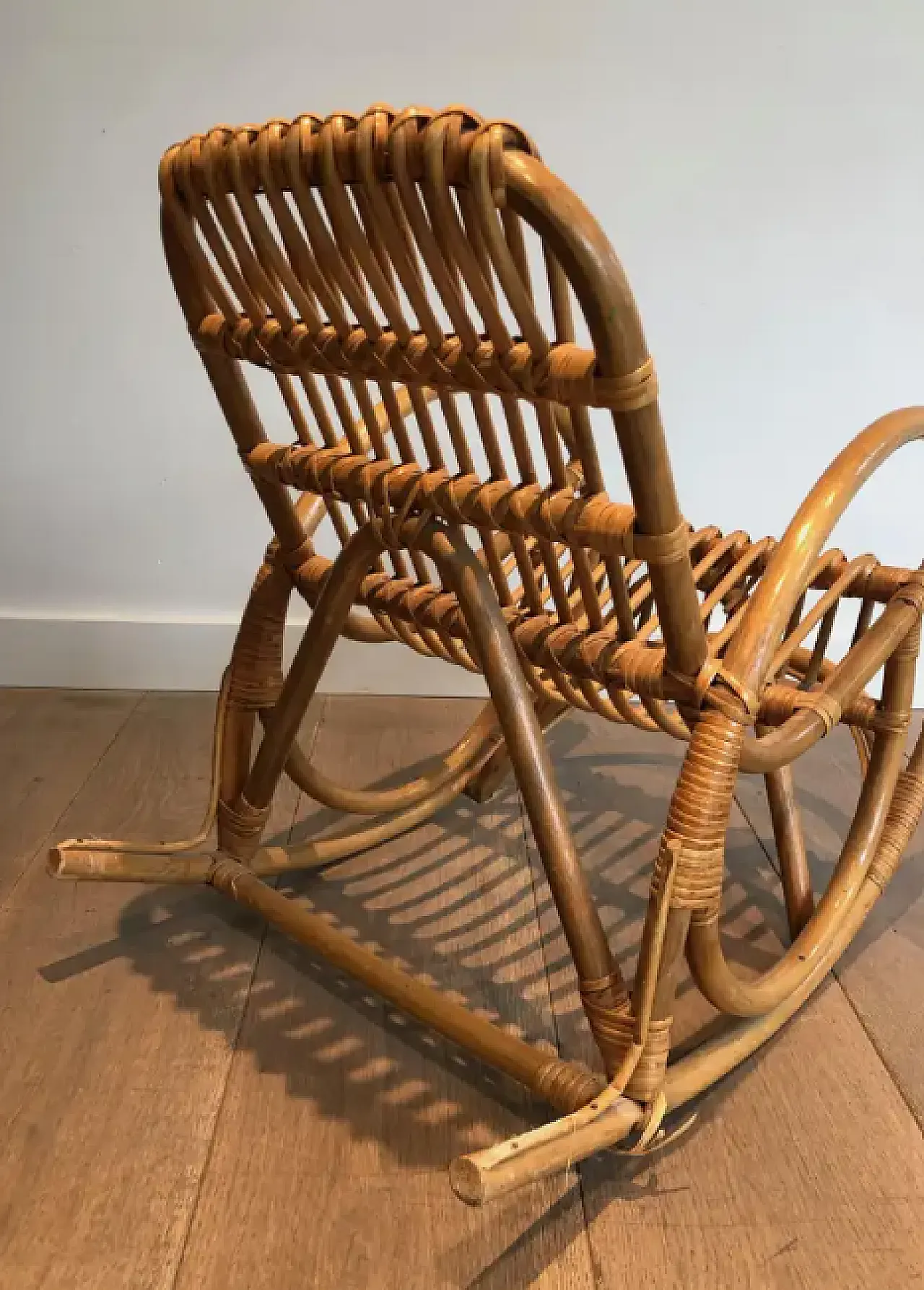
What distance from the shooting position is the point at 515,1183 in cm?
57

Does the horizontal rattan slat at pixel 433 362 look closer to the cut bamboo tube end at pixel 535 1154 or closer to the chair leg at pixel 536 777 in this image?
the chair leg at pixel 536 777

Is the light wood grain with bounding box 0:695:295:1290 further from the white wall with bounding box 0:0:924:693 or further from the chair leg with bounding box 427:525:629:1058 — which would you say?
the white wall with bounding box 0:0:924:693

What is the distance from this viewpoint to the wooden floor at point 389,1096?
25.9 inches

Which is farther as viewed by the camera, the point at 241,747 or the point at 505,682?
the point at 241,747

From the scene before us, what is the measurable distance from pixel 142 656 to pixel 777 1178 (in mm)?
1142

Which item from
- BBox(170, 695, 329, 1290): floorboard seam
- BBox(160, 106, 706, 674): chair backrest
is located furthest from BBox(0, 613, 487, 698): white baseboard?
BBox(160, 106, 706, 674): chair backrest

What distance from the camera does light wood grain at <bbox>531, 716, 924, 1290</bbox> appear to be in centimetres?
65

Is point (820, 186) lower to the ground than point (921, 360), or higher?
higher

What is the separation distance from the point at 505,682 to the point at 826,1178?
414mm

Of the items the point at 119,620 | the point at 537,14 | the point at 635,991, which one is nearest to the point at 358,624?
the point at 635,991

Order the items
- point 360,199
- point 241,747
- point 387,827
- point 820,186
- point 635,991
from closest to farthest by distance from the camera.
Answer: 1. point 360,199
2. point 635,991
3. point 241,747
4. point 387,827
5. point 820,186

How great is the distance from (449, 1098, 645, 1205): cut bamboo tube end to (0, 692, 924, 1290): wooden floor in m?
0.09

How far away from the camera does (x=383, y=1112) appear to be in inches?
30.2

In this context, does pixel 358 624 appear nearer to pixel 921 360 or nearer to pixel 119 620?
pixel 119 620
